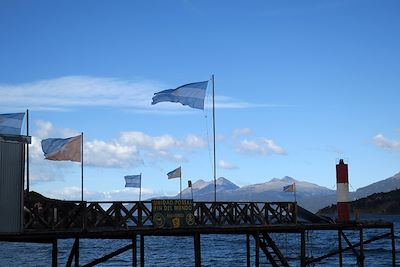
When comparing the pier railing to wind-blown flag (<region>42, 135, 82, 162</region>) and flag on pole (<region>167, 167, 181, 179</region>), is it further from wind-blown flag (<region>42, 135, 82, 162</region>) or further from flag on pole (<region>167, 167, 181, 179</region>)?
flag on pole (<region>167, 167, 181, 179</region>)

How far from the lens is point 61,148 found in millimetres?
36844

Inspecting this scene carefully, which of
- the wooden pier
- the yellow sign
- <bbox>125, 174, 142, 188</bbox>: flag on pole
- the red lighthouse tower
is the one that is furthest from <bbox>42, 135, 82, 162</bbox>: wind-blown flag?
the red lighthouse tower

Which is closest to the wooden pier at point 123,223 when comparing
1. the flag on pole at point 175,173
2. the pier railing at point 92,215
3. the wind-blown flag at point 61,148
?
the pier railing at point 92,215

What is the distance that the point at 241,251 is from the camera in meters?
97.9

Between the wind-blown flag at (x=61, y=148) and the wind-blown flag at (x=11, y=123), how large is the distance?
2929mm

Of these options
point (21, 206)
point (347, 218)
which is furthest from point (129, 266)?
point (21, 206)

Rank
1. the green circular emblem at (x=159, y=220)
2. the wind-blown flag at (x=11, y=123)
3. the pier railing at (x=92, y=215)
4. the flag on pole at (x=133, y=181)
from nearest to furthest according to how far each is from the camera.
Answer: the pier railing at (x=92, y=215), the green circular emblem at (x=159, y=220), the wind-blown flag at (x=11, y=123), the flag on pole at (x=133, y=181)

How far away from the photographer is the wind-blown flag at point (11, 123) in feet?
110

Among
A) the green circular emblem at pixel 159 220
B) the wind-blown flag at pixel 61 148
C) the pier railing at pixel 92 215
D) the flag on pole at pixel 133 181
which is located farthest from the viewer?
the flag on pole at pixel 133 181

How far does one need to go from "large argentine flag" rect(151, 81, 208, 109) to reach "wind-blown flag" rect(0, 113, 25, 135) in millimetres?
7804

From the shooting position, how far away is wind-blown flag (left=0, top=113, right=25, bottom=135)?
33500 mm

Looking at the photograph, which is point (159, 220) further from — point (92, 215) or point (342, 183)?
point (342, 183)

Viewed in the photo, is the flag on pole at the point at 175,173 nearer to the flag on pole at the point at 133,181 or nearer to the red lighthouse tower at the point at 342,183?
the flag on pole at the point at 133,181

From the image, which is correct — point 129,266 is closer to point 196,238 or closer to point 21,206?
point 196,238
